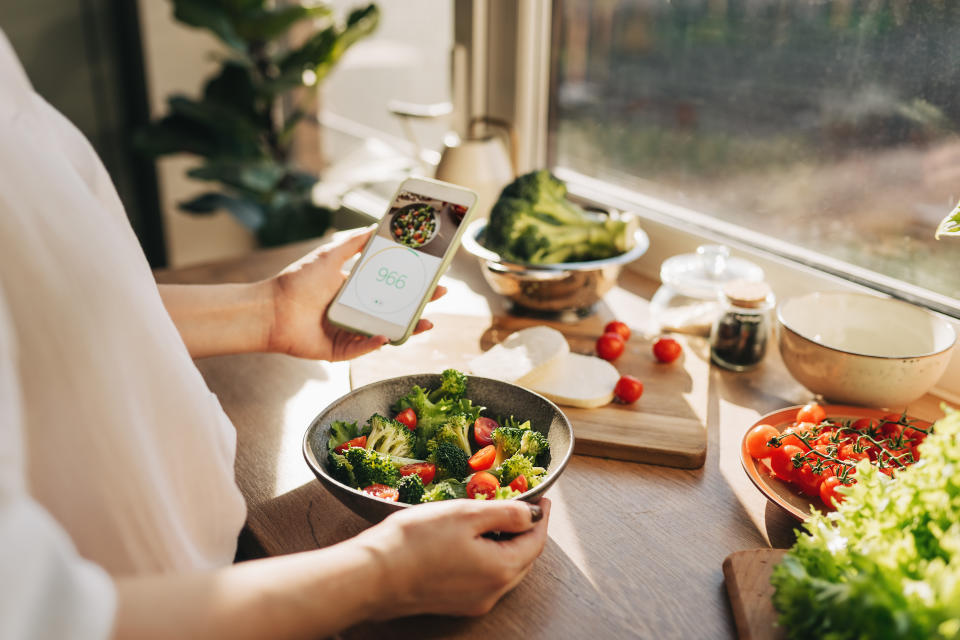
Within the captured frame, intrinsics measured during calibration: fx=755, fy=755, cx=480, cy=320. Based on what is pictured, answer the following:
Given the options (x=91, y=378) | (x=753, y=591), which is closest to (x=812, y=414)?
(x=753, y=591)

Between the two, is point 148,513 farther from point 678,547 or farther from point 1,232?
point 678,547

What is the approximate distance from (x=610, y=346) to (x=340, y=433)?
505 millimetres

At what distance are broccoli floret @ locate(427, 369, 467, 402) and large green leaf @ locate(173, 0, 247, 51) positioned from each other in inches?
62.3

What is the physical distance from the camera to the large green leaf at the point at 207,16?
208 centimetres

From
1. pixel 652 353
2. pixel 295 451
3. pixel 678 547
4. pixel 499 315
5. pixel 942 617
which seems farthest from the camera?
pixel 499 315

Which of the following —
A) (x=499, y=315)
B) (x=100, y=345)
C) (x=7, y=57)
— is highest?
(x=7, y=57)

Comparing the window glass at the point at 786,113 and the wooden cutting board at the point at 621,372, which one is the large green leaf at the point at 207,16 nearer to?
the window glass at the point at 786,113

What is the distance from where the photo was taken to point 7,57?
67 cm

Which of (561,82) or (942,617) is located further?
(561,82)

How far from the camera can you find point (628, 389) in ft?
3.46

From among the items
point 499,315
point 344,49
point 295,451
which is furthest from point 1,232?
point 344,49

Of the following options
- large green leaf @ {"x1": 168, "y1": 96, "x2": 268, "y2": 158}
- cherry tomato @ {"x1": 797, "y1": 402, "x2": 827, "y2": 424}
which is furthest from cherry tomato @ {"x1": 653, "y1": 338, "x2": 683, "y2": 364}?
large green leaf @ {"x1": 168, "y1": 96, "x2": 268, "y2": 158}

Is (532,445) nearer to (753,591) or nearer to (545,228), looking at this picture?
(753,591)

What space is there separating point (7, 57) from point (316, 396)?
23.3 inches
